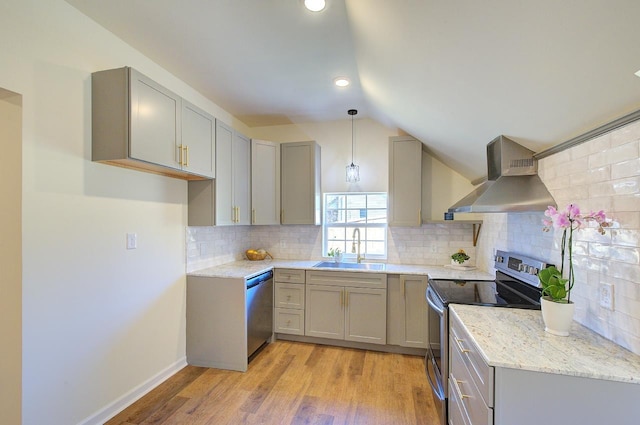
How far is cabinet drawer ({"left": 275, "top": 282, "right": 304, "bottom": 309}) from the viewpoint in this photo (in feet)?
10.4

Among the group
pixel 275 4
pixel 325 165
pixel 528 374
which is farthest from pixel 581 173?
pixel 325 165

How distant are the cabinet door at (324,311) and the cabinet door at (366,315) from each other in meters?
0.08

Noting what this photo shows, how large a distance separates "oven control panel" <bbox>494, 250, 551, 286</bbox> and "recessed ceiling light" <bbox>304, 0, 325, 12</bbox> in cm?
215

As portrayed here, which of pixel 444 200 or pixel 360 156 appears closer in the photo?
pixel 444 200

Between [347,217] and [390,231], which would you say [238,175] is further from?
[390,231]

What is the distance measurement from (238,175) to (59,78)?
1.67 m

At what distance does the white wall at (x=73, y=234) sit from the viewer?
156 cm

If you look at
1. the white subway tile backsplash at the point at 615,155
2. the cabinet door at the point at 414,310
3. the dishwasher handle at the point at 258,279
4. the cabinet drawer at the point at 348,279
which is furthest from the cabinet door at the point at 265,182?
the white subway tile backsplash at the point at 615,155

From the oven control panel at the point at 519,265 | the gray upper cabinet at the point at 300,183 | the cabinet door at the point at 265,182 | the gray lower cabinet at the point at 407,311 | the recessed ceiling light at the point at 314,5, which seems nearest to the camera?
the recessed ceiling light at the point at 314,5

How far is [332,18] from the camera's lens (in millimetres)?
1825

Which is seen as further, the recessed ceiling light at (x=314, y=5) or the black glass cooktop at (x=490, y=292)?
the black glass cooktop at (x=490, y=292)

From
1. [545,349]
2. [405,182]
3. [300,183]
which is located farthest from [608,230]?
[300,183]

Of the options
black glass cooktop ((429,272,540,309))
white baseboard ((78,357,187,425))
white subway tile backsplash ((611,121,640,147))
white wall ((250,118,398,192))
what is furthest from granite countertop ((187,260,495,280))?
white subway tile backsplash ((611,121,640,147))

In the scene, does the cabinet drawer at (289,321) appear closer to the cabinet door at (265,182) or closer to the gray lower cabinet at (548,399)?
the cabinet door at (265,182)
